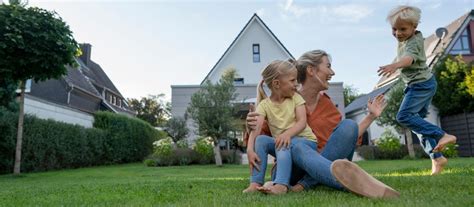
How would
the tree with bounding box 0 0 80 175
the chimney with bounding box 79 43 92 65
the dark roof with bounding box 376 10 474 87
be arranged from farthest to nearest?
the chimney with bounding box 79 43 92 65
the dark roof with bounding box 376 10 474 87
the tree with bounding box 0 0 80 175

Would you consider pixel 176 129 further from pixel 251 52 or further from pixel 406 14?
pixel 406 14

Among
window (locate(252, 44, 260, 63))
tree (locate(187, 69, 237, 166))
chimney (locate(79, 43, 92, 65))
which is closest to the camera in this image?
tree (locate(187, 69, 237, 166))

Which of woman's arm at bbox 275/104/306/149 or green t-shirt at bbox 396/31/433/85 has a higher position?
green t-shirt at bbox 396/31/433/85

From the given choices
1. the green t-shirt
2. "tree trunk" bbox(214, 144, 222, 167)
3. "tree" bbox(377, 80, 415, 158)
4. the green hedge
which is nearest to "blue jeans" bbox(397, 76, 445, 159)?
the green t-shirt

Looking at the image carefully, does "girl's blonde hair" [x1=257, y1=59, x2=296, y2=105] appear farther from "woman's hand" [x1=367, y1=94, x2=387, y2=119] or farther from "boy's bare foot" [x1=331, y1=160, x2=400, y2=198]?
"boy's bare foot" [x1=331, y1=160, x2=400, y2=198]

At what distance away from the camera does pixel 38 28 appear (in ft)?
28.1

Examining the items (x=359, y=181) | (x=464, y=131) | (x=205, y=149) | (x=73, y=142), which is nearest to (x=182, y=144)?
(x=205, y=149)

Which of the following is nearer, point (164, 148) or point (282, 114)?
point (282, 114)

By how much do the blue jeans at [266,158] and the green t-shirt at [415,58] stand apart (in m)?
1.80

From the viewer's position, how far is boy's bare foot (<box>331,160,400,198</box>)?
2.07 m

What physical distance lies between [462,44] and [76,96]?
75.0 ft

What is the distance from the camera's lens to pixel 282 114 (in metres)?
2.73

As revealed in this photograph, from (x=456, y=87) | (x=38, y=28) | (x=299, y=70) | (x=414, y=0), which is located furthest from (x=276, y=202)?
(x=456, y=87)

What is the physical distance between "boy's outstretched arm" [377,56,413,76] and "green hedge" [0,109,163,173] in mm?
10709
